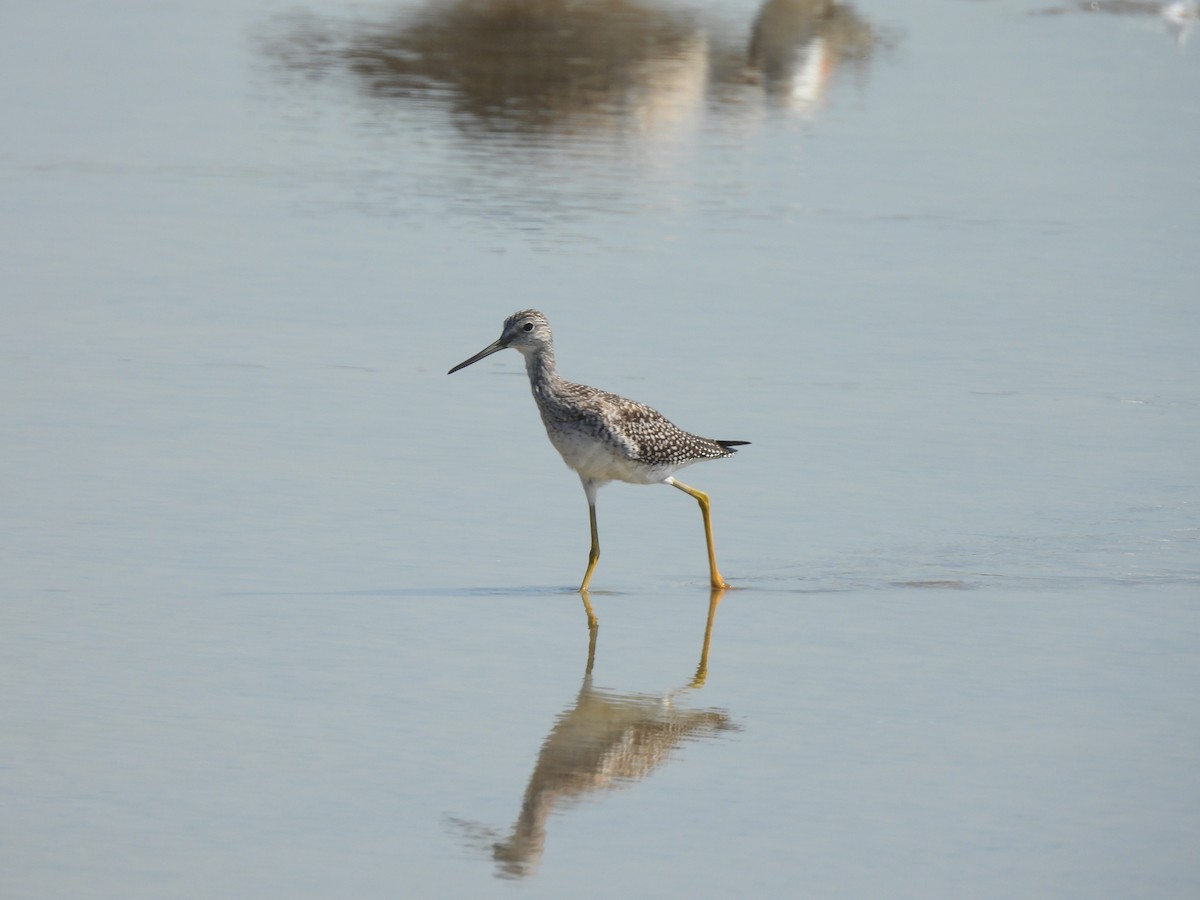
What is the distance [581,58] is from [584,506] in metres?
13.5

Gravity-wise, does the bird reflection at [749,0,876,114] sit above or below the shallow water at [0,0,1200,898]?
below

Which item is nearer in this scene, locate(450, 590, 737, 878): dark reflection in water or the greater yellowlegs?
locate(450, 590, 737, 878): dark reflection in water

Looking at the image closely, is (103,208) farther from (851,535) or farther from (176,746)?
(176,746)

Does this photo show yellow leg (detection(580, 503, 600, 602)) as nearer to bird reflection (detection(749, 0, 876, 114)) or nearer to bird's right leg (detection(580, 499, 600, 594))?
bird's right leg (detection(580, 499, 600, 594))

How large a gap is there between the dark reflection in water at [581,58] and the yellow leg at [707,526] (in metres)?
9.85

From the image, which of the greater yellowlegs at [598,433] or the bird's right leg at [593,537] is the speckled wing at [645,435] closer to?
the greater yellowlegs at [598,433]

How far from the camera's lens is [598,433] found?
8.77 metres

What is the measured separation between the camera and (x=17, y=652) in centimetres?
709

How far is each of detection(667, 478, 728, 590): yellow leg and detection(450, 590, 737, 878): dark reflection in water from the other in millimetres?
915

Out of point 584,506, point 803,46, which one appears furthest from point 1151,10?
point 584,506

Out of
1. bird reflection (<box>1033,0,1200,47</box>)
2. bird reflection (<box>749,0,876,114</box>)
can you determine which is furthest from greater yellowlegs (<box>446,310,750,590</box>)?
bird reflection (<box>1033,0,1200,47</box>)

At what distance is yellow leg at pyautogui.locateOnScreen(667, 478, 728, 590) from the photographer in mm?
→ 8539

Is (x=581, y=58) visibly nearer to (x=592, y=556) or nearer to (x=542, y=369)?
(x=542, y=369)

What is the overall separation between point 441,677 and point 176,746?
113cm
